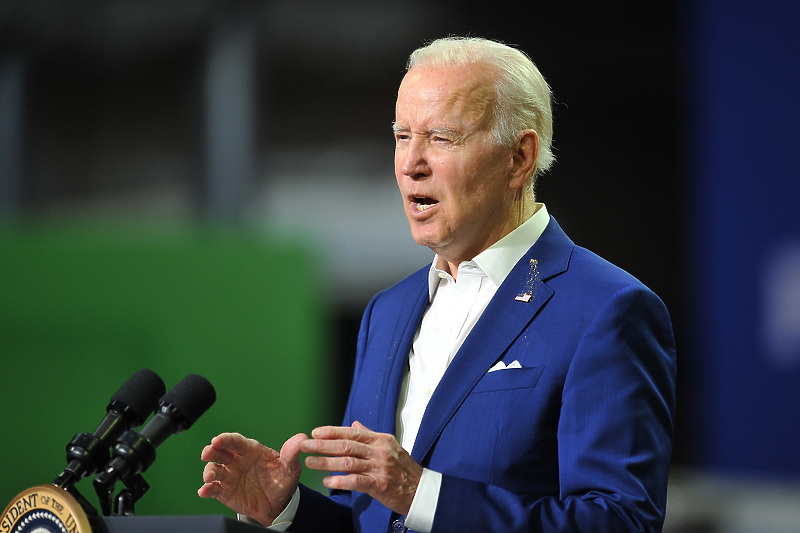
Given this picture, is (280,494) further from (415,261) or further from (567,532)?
(415,261)

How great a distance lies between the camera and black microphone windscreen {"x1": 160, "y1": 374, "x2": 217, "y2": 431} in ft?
4.75

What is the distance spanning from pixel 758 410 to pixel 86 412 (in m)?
3.64

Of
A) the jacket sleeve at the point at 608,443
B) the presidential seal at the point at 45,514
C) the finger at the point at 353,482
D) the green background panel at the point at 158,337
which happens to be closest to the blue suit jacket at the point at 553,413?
the jacket sleeve at the point at 608,443

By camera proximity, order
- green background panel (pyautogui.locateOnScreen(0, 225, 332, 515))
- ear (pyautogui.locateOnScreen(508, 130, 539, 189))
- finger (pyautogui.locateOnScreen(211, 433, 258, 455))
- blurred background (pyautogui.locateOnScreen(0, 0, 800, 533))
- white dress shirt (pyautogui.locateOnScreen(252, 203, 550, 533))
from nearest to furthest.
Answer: finger (pyautogui.locateOnScreen(211, 433, 258, 455)), white dress shirt (pyautogui.locateOnScreen(252, 203, 550, 533)), ear (pyautogui.locateOnScreen(508, 130, 539, 189)), green background panel (pyautogui.locateOnScreen(0, 225, 332, 515)), blurred background (pyautogui.locateOnScreen(0, 0, 800, 533))

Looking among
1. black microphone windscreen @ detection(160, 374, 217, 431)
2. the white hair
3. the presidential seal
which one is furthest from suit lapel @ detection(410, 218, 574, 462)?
the presidential seal

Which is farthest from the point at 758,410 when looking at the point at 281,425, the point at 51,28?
the point at 51,28

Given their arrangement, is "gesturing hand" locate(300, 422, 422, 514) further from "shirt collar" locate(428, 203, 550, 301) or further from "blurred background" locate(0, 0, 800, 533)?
"blurred background" locate(0, 0, 800, 533)

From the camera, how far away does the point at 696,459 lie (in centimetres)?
530

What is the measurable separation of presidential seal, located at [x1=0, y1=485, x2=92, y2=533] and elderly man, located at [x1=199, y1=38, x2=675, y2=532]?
0.31 meters

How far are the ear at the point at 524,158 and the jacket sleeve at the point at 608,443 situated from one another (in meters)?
0.37

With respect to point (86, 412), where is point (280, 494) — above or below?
above

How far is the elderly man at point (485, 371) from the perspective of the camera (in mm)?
1317

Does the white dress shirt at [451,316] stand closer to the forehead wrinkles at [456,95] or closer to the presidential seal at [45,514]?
the forehead wrinkles at [456,95]

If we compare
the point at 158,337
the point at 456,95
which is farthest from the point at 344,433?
the point at 158,337
